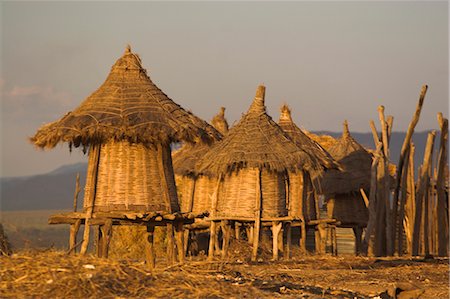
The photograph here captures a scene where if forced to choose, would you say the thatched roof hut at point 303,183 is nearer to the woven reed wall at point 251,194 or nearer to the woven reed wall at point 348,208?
the woven reed wall at point 251,194

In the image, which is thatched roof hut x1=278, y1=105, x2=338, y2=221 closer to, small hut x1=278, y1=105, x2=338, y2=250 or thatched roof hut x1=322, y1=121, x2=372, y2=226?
small hut x1=278, y1=105, x2=338, y2=250

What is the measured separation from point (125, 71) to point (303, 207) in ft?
31.0

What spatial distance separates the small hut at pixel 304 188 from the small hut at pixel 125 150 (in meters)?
8.30

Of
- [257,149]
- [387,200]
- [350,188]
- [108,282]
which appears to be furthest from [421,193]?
[108,282]

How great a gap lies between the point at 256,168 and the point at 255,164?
591 millimetres

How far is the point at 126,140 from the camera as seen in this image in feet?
54.0

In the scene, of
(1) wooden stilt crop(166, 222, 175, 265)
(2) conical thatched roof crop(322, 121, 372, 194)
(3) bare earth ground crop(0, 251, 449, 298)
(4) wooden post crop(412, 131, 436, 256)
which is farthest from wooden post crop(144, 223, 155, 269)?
(2) conical thatched roof crop(322, 121, 372, 194)

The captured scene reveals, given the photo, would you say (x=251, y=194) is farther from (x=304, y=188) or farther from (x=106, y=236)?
(x=106, y=236)

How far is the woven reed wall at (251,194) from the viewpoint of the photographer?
909 inches

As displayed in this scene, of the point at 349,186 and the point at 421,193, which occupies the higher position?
the point at 349,186

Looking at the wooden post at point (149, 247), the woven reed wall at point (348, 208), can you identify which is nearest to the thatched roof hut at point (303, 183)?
the woven reed wall at point (348, 208)

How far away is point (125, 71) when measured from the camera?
17391 millimetres

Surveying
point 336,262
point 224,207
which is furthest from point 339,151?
point 336,262

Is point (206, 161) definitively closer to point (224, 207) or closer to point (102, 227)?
point (224, 207)
